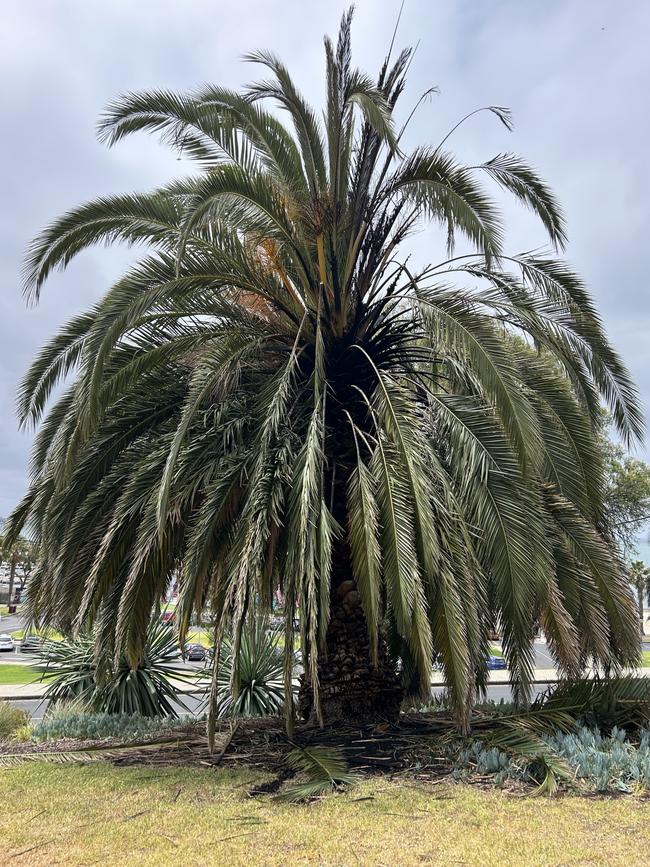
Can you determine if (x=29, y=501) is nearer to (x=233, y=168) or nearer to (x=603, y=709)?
(x=233, y=168)

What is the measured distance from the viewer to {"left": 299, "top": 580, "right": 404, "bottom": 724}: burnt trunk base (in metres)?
8.46

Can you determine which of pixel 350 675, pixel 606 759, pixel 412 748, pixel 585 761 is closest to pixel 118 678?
pixel 350 675

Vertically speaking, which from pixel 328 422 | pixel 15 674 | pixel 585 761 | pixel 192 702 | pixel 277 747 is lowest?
pixel 192 702

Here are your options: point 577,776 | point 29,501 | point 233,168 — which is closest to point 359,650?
point 577,776

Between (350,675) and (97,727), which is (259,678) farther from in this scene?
(350,675)

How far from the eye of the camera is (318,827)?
205 inches

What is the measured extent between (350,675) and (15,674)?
70.7 feet

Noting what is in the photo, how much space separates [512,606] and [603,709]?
5.59 feet

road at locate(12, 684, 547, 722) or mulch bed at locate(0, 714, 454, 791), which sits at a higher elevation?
mulch bed at locate(0, 714, 454, 791)

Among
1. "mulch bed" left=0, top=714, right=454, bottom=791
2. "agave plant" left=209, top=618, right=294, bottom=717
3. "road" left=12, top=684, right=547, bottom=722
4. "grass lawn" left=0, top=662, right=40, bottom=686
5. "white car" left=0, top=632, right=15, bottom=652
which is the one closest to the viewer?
"mulch bed" left=0, top=714, right=454, bottom=791

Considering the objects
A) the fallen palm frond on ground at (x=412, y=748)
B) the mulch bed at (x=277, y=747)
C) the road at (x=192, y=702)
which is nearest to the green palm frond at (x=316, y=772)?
the fallen palm frond on ground at (x=412, y=748)

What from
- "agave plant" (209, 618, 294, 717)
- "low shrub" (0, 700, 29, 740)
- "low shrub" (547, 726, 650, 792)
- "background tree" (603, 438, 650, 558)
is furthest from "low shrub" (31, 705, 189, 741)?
"background tree" (603, 438, 650, 558)

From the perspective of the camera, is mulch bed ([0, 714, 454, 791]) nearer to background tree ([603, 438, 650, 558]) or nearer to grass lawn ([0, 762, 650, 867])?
grass lawn ([0, 762, 650, 867])

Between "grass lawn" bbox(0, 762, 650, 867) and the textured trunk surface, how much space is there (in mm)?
2094
